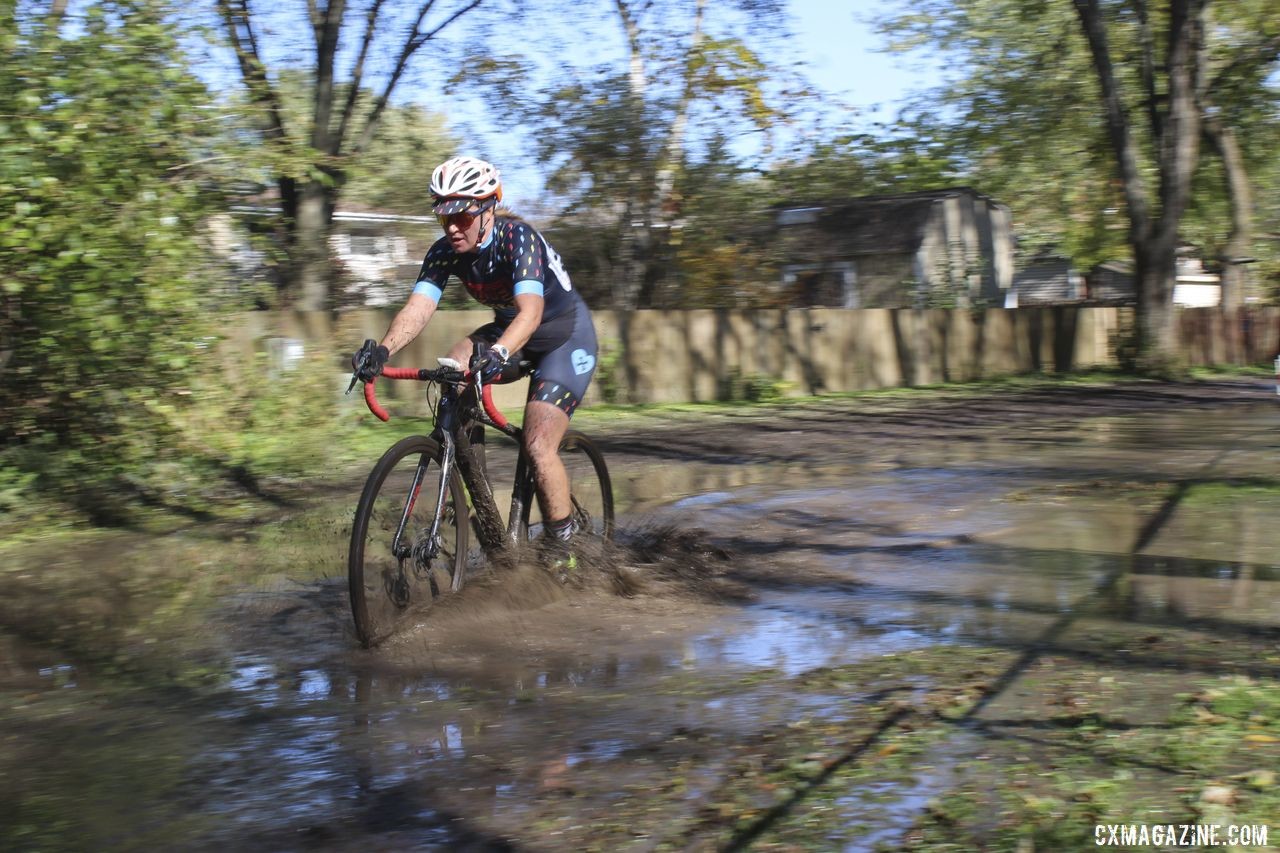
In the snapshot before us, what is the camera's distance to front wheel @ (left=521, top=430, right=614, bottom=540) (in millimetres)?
6648

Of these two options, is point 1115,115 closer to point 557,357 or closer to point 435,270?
point 557,357

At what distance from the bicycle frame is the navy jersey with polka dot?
473mm

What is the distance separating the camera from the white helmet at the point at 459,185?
5.66m

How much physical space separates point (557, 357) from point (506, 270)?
20.7 inches

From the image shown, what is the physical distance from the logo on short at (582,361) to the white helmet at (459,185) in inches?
40.0

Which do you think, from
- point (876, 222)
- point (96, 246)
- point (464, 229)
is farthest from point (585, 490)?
point (876, 222)

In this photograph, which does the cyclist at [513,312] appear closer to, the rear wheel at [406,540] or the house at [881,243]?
the rear wheel at [406,540]

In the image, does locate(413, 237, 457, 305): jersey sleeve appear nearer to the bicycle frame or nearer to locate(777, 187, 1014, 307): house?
the bicycle frame

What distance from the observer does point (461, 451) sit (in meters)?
6.00

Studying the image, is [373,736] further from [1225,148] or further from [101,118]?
[1225,148]

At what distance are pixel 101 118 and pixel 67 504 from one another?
263 centimetres

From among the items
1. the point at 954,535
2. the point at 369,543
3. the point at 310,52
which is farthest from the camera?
the point at 310,52

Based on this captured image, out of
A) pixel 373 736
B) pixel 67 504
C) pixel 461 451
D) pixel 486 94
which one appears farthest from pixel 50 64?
pixel 486 94

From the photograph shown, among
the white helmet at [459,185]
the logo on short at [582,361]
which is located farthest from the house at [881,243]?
the white helmet at [459,185]
